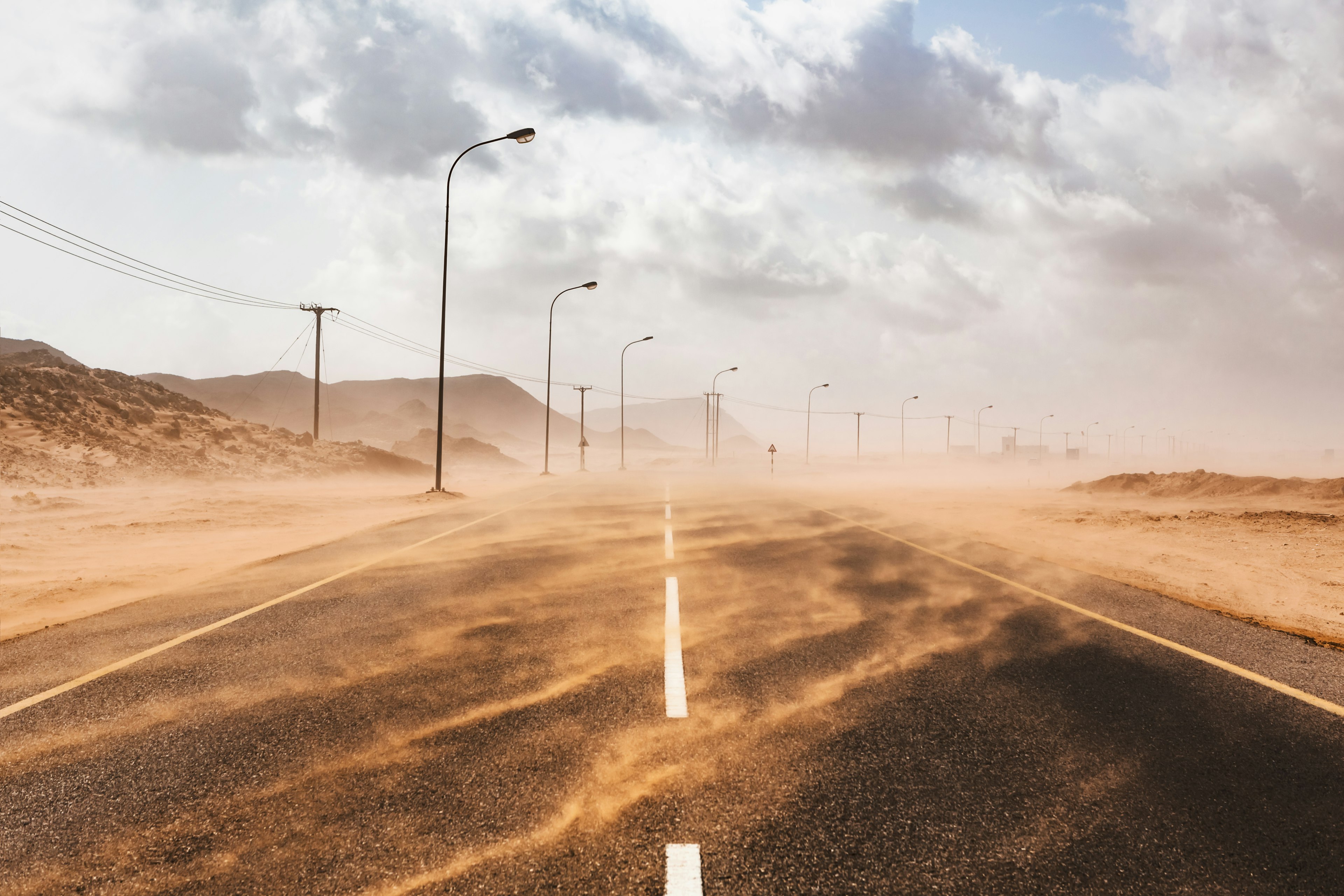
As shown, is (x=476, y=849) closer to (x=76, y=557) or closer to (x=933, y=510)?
(x=76, y=557)

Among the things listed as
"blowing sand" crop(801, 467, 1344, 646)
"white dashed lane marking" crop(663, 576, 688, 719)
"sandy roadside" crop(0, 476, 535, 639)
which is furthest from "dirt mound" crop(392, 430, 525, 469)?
"white dashed lane marking" crop(663, 576, 688, 719)

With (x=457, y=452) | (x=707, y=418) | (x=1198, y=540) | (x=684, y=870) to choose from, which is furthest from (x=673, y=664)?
(x=457, y=452)

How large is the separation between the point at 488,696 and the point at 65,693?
2.70m

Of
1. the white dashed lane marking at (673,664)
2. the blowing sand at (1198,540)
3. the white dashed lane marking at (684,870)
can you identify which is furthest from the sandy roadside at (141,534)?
the blowing sand at (1198,540)

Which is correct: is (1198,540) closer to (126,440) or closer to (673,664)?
(673,664)

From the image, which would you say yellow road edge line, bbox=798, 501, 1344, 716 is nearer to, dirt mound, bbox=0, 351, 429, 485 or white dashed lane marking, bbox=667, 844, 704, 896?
white dashed lane marking, bbox=667, 844, 704, 896

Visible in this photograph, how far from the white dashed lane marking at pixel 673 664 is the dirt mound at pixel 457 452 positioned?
75757 mm

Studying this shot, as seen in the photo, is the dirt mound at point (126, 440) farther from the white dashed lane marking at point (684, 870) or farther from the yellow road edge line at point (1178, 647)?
the yellow road edge line at point (1178, 647)

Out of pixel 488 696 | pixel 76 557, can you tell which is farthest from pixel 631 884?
pixel 76 557

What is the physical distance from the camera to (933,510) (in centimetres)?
1944

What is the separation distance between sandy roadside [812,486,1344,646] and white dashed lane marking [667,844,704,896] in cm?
641

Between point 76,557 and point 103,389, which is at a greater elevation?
point 103,389

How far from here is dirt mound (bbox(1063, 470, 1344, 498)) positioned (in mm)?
23969

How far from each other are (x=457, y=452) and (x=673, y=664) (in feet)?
291
